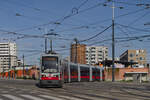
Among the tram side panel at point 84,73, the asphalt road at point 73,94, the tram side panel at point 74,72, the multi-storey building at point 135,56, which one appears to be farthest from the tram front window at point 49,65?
the multi-storey building at point 135,56

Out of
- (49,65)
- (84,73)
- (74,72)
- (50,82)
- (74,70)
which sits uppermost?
(49,65)

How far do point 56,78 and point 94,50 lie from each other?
148473 millimetres

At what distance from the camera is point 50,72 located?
2438 cm

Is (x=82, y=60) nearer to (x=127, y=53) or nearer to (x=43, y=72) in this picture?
(x=127, y=53)

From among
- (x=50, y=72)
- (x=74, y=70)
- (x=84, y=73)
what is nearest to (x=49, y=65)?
(x=50, y=72)

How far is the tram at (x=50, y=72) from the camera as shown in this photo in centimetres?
2431

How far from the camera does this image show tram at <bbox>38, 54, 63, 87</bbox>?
2431cm

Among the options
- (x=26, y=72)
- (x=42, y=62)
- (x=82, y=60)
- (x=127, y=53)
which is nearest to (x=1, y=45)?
(x=82, y=60)

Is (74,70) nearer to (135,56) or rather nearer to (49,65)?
(49,65)

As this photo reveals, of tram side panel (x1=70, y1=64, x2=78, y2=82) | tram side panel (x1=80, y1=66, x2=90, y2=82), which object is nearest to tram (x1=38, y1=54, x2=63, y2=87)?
tram side panel (x1=70, y1=64, x2=78, y2=82)

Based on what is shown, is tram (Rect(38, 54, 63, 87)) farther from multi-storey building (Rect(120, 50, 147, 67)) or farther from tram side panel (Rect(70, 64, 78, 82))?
multi-storey building (Rect(120, 50, 147, 67))

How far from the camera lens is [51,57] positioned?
81.5 feet

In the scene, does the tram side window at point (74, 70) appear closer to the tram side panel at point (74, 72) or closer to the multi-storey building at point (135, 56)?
the tram side panel at point (74, 72)

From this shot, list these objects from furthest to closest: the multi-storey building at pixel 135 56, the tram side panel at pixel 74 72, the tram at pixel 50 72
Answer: the multi-storey building at pixel 135 56 < the tram side panel at pixel 74 72 < the tram at pixel 50 72
